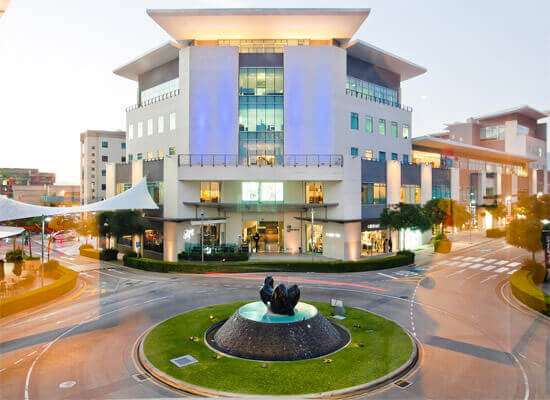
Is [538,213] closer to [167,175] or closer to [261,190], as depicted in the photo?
[261,190]

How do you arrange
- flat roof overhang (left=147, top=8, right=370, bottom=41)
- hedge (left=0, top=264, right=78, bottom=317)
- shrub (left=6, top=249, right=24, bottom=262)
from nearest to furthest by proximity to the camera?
hedge (left=0, top=264, right=78, bottom=317) < shrub (left=6, top=249, right=24, bottom=262) < flat roof overhang (left=147, top=8, right=370, bottom=41)

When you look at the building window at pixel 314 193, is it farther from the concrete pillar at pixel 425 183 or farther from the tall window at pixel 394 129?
the concrete pillar at pixel 425 183

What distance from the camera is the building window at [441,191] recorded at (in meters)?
56.2

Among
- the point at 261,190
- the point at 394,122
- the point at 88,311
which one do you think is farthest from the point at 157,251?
the point at 394,122

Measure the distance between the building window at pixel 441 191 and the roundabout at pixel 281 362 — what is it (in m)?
41.2

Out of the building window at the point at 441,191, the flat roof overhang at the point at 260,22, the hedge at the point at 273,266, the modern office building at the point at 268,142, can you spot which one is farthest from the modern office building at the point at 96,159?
the building window at the point at 441,191

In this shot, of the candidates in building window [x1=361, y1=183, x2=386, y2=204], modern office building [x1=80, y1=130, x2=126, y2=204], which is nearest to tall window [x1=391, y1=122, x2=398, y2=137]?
building window [x1=361, y1=183, x2=386, y2=204]

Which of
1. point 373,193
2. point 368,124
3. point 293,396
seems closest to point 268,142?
point 368,124

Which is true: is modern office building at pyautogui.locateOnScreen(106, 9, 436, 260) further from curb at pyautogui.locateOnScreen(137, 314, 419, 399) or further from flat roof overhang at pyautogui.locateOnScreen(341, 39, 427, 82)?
curb at pyautogui.locateOnScreen(137, 314, 419, 399)

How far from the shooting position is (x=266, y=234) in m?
46.6

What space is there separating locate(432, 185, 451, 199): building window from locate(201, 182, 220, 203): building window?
33260 millimetres

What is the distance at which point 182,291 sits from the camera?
1132 inches

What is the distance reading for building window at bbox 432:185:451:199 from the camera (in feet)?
184

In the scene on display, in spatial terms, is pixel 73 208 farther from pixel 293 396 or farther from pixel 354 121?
pixel 354 121
